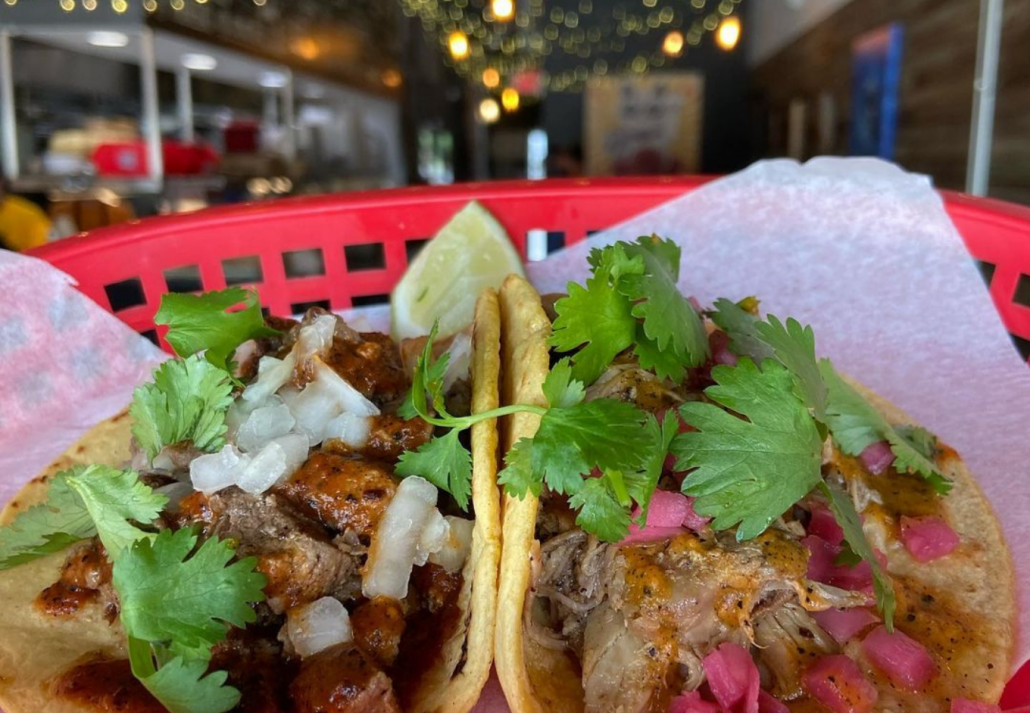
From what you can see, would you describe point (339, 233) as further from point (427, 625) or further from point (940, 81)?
point (940, 81)

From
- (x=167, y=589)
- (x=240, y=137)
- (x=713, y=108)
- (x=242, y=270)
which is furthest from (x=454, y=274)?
(x=713, y=108)

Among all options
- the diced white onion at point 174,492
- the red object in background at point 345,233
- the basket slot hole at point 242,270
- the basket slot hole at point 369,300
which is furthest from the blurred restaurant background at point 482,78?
the diced white onion at point 174,492

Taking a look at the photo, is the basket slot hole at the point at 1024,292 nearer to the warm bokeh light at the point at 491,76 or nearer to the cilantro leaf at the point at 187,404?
the cilantro leaf at the point at 187,404

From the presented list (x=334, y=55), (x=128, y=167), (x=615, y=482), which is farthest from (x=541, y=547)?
(x=334, y=55)

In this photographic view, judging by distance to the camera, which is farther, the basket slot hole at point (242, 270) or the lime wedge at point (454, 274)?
the basket slot hole at point (242, 270)

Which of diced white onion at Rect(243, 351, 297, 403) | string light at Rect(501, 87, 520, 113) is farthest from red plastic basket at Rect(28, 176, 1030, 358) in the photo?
string light at Rect(501, 87, 520, 113)
